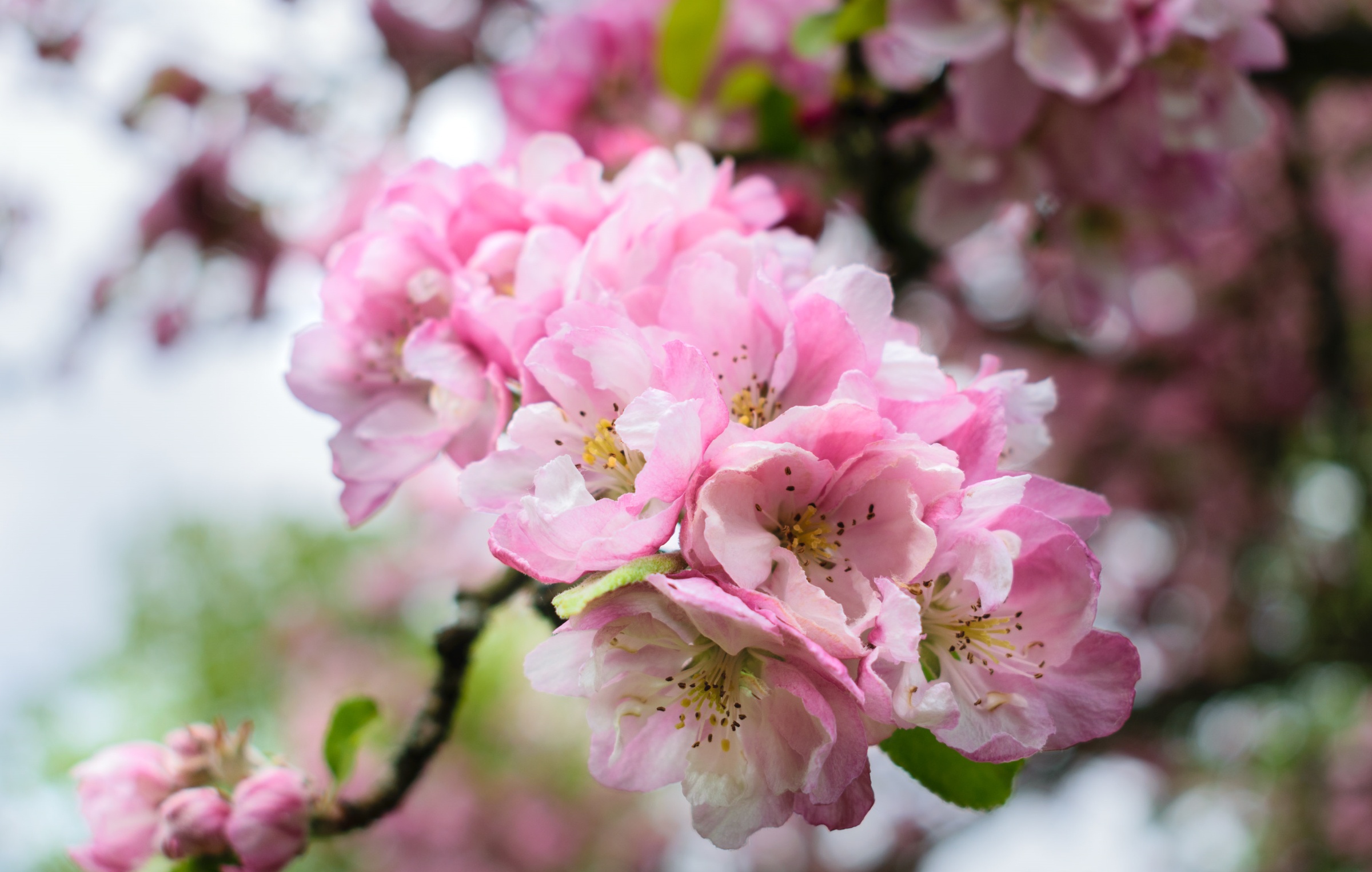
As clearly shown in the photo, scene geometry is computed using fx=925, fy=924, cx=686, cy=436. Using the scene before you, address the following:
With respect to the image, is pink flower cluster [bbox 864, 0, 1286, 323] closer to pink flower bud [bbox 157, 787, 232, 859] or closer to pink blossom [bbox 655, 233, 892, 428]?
pink blossom [bbox 655, 233, 892, 428]

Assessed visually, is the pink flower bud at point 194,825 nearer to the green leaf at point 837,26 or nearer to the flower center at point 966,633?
the flower center at point 966,633

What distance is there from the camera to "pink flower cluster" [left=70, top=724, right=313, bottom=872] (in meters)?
0.75

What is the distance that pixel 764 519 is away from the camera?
21.1 inches

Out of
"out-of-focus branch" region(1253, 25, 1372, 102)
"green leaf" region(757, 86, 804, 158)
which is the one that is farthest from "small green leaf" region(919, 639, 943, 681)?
"out-of-focus branch" region(1253, 25, 1372, 102)

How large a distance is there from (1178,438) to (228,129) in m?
3.26

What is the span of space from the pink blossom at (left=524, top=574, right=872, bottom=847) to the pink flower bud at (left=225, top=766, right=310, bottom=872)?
0.38 m

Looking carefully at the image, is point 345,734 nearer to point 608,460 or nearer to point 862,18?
point 608,460

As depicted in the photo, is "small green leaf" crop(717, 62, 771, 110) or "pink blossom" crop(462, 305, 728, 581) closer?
"pink blossom" crop(462, 305, 728, 581)

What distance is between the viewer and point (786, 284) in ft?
2.27

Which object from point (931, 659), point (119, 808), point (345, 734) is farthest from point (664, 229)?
point (119, 808)

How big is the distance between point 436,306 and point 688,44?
691 millimetres

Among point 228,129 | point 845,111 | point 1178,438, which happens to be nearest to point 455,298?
point 845,111

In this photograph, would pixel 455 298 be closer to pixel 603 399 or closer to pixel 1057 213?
pixel 603 399

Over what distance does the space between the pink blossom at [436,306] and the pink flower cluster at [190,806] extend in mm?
262
